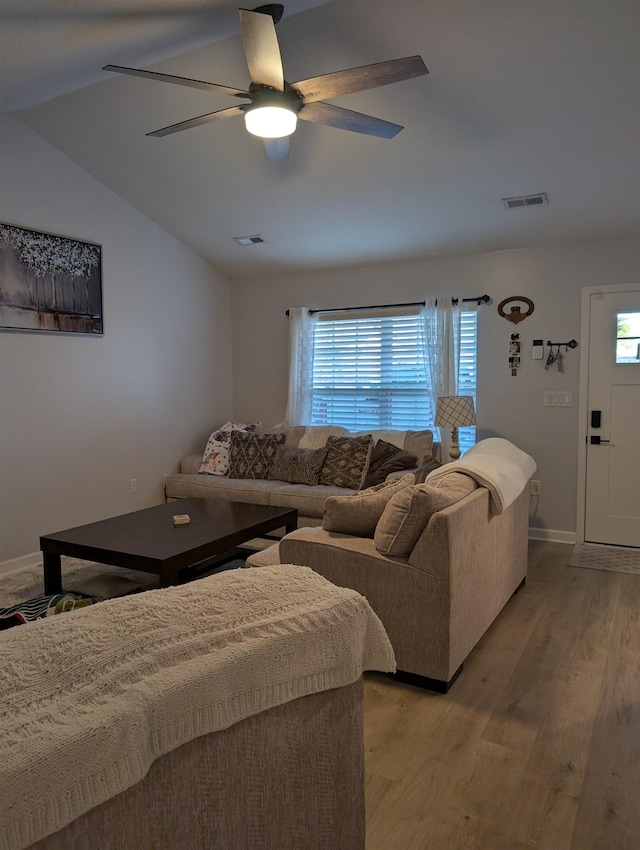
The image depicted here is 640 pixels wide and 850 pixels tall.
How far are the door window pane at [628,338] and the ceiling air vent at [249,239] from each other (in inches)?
120

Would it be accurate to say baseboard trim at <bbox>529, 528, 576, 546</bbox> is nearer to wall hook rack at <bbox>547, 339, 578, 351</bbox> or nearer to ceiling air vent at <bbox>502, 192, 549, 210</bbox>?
wall hook rack at <bbox>547, 339, 578, 351</bbox>

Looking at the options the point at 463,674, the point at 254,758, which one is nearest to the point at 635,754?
the point at 463,674

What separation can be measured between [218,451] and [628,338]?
11.7 ft

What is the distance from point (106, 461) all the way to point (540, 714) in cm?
380

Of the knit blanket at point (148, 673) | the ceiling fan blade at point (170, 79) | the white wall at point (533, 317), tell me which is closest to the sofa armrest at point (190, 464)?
the white wall at point (533, 317)

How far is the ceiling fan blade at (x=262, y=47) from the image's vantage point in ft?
7.32

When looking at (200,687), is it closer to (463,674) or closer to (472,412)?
(463,674)

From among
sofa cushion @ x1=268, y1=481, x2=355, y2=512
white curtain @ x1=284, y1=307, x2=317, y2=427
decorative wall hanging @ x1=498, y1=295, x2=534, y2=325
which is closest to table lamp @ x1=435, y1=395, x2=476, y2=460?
decorative wall hanging @ x1=498, y1=295, x2=534, y2=325

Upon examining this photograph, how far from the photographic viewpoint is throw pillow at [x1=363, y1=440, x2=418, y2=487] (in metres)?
4.85

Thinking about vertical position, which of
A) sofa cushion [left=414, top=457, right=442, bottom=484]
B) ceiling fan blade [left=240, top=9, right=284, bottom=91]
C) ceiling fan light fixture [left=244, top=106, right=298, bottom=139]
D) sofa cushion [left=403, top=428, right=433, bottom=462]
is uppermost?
ceiling fan blade [left=240, top=9, right=284, bottom=91]

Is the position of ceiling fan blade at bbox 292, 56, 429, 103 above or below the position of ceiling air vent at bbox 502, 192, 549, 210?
below

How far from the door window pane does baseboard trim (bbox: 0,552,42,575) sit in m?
4.63

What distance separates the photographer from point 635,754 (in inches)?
87.2

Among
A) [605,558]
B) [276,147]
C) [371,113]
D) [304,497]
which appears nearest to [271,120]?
[276,147]
